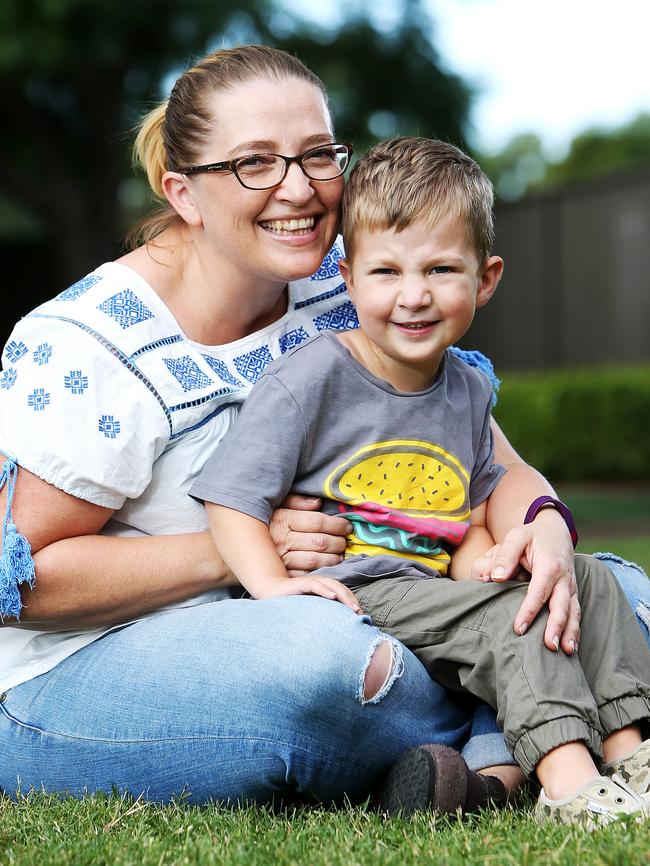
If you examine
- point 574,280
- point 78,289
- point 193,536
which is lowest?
point 193,536

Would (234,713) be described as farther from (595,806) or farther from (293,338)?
(293,338)

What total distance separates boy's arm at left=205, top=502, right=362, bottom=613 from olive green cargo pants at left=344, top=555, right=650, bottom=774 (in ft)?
0.42

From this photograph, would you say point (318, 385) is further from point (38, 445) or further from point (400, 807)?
point (400, 807)

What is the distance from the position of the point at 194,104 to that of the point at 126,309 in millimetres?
540

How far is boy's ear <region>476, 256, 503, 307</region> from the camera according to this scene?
9.20ft

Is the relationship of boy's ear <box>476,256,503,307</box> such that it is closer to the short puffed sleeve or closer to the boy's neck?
the boy's neck

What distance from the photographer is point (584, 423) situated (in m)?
11.2

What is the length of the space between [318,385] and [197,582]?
0.54m

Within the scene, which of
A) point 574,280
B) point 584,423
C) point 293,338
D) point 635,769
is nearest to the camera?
point 635,769

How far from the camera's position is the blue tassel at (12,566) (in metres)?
2.49

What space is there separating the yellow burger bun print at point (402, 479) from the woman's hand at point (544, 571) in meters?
0.20

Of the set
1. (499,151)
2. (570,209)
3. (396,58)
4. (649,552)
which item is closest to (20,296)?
(396,58)

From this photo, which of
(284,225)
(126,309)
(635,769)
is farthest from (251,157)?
(635,769)

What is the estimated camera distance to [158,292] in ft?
9.50
